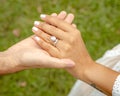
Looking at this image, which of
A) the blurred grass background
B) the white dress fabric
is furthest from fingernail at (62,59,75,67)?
the blurred grass background

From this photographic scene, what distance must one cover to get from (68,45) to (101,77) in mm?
284

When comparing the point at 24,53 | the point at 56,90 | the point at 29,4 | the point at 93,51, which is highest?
the point at 29,4

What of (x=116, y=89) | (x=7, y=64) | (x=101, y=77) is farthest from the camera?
(x=7, y=64)

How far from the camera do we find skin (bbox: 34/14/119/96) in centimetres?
197

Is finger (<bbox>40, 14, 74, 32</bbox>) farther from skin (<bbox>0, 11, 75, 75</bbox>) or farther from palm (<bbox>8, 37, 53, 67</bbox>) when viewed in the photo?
palm (<bbox>8, 37, 53, 67</bbox>)

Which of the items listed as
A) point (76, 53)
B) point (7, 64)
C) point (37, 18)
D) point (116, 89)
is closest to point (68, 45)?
point (76, 53)

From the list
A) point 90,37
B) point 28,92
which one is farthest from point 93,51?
point 28,92

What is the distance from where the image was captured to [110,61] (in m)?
2.42

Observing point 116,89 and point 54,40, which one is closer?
point 116,89

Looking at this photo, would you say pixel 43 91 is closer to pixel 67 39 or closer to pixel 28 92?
pixel 28 92

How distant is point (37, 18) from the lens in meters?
3.90

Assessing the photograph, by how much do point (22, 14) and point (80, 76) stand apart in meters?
2.09

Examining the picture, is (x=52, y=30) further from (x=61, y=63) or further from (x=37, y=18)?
(x=37, y=18)

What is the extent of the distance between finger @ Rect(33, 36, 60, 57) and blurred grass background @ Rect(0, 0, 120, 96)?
135cm
